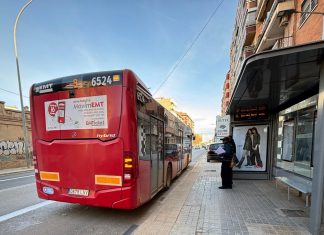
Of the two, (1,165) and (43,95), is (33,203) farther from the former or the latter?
(1,165)

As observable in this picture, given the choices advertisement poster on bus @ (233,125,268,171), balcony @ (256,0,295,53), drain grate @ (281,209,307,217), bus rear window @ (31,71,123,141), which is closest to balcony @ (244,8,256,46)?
balcony @ (256,0,295,53)

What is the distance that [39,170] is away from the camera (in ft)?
16.0

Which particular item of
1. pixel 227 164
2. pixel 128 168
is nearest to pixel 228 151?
pixel 227 164

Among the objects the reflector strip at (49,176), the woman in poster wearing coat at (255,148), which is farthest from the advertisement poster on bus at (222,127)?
the reflector strip at (49,176)

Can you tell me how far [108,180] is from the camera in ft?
13.8

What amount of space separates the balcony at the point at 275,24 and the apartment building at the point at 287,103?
1.8 inches

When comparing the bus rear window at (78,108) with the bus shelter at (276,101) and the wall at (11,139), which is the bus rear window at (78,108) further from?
the wall at (11,139)

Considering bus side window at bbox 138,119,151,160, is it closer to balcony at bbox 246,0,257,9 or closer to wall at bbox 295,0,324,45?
wall at bbox 295,0,324,45

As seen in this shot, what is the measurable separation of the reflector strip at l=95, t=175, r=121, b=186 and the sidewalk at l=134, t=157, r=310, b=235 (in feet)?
3.25

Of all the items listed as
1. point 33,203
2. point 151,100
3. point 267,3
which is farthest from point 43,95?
point 267,3

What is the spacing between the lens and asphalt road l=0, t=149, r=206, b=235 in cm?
414

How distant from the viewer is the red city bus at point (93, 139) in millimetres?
4137

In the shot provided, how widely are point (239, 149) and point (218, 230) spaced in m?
5.85

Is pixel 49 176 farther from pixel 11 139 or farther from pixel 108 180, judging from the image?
pixel 11 139
